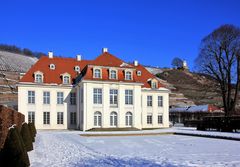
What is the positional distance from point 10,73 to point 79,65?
207 ft

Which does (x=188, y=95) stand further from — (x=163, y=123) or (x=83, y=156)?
(x=83, y=156)

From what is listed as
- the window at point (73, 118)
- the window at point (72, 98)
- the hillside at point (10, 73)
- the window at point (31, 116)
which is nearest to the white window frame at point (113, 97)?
the window at point (72, 98)

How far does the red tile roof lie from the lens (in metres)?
38.9

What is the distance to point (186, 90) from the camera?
106 m

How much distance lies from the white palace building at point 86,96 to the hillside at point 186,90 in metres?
35.9

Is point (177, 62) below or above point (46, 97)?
above

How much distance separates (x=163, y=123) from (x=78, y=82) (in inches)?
507

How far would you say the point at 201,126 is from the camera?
36375mm

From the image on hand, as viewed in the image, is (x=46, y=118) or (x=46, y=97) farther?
(x=46, y=97)

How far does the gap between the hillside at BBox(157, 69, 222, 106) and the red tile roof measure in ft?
115

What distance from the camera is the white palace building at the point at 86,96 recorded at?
3831 cm

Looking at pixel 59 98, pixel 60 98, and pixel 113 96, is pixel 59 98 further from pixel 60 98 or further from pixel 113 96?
pixel 113 96

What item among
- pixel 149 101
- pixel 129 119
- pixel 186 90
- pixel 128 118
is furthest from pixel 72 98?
pixel 186 90

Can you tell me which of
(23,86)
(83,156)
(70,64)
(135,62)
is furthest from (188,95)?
(83,156)
